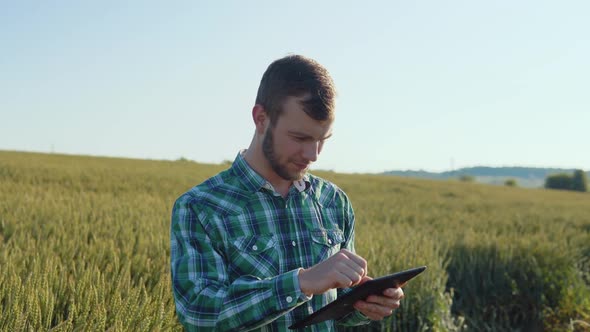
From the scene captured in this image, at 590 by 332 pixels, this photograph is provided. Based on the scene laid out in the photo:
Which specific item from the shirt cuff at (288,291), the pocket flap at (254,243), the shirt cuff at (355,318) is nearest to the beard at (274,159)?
the pocket flap at (254,243)

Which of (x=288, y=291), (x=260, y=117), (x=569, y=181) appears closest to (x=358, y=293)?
(x=288, y=291)

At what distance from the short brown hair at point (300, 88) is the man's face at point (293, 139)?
0.02m

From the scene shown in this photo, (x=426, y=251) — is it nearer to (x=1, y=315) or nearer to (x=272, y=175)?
(x=272, y=175)

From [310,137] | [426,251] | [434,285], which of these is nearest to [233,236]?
[310,137]

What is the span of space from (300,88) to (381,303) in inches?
28.2

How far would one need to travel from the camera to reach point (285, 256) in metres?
1.83

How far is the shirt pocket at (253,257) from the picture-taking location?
5.62 ft

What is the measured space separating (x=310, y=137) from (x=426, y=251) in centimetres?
358

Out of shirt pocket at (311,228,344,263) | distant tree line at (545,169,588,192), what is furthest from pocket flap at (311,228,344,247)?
distant tree line at (545,169,588,192)

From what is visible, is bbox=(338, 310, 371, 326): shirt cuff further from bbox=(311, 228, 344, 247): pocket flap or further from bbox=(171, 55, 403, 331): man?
bbox=(311, 228, 344, 247): pocket flap

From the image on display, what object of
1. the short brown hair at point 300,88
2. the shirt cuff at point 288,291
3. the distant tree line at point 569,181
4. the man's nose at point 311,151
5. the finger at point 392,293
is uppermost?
the short brown hair at point 300,88

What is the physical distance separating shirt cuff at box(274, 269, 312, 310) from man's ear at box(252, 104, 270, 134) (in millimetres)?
542

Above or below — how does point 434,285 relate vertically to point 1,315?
below

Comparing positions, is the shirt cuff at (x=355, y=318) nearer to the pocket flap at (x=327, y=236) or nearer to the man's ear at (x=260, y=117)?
the pocket flap at (x=327, y=236)
